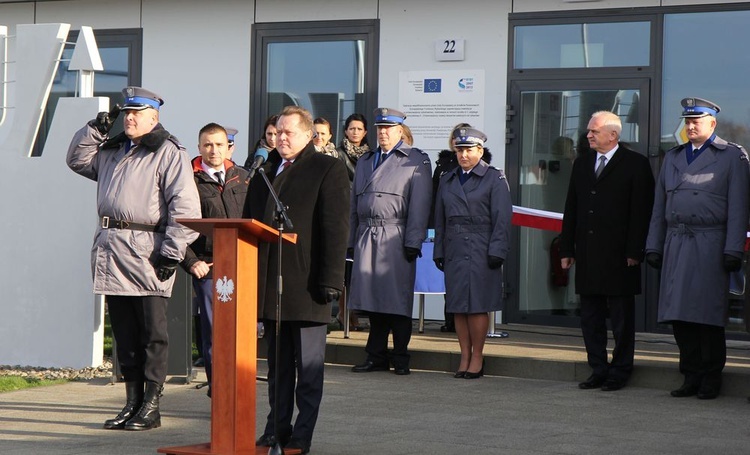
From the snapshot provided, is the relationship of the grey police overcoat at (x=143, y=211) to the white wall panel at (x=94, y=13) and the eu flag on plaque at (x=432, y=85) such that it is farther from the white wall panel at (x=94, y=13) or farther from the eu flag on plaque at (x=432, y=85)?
the white wall panel at (x=94, y=13)

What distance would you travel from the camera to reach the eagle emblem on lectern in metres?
6.78

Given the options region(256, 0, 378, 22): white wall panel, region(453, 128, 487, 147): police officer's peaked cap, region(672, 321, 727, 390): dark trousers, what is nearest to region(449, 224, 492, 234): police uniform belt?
region(453, 128, 487, 147): police officer's peaked cap

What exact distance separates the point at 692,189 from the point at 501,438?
2.76 m

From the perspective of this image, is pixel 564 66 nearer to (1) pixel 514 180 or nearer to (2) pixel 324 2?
(1) pixel 514 180

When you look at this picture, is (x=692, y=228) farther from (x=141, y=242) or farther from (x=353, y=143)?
(x=141, y=242)

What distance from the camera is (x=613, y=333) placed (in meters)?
9.95

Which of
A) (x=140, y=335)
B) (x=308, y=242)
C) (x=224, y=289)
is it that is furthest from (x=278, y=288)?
(x=140, y=335)

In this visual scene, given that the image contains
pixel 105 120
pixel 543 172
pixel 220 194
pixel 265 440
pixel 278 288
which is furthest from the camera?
pixel 543 172

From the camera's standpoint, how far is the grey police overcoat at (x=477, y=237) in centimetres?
1041

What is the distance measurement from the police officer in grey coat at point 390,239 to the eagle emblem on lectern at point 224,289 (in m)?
3.82

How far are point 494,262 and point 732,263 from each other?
1962mm

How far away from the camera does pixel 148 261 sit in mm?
8008

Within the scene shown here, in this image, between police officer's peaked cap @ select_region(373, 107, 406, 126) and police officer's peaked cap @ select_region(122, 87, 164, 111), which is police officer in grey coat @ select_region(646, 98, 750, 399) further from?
police officer's peaked cap @ select_region(122, 87, 164, 111)

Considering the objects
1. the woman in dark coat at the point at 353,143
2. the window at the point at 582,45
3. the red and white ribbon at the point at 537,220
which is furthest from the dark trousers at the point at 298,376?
the window at the point at 582,45
